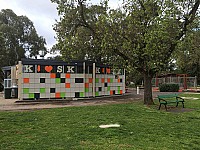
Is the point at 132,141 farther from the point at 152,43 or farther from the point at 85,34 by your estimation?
the point at 85,34

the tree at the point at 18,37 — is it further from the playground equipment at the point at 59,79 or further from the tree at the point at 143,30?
the tree at the point at 143,30

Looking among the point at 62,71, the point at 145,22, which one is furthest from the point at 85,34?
the point at 145,22

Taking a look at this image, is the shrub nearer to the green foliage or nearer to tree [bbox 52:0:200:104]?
the green foliage

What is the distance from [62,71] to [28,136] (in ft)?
46.7

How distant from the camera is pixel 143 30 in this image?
13938mm

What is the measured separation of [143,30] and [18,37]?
1671 inches

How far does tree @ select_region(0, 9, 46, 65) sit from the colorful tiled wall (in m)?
30.8

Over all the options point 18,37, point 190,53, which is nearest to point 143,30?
point 190,53

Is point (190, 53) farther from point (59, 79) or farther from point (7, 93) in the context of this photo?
point (7, 93)

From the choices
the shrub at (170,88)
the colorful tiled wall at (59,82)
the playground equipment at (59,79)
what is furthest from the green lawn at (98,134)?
the shrub at (170,88)

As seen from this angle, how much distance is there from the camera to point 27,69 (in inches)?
784

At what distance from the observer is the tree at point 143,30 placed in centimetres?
1329

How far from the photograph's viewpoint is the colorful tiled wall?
65.5 feet

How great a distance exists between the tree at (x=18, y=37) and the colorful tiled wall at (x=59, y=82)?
Answer: 1212 inches
